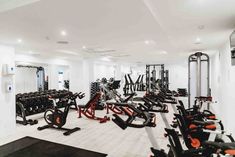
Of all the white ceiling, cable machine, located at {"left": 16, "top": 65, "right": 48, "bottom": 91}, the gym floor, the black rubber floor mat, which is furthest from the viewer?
cable machine, located at {"left": 16, "top": 65, "right": 48, "bottom": 91}

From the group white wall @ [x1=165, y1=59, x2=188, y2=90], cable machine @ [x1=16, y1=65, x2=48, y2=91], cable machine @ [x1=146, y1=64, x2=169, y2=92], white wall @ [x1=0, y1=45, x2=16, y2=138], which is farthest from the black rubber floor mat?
white wall @ [x1=165, y1=59, x2=188, y2=90]

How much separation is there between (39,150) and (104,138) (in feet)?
4.78

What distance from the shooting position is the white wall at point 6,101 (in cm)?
421

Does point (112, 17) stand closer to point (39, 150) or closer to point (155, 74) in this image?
point (39, 150)

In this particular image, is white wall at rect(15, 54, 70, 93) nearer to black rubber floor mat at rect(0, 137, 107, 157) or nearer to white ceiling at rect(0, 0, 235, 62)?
white ceiling at rect(0, 0, 235, 62)

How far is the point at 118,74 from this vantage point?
452 inches

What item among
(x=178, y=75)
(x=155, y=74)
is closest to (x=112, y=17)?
(x=155, y=74)

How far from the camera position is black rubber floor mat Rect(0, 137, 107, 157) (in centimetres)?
315

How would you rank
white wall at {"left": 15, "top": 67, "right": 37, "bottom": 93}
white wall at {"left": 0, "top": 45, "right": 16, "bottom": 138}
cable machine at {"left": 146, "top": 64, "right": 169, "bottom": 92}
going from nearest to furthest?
white wall at {"left": 0, "top": 45, "right": 16, "bottom": 138} < white wall at {"left": 15, "top": 67, "right": 37, "bottom": 93} < cable machine at {"left": 146, "top": 64, "right": 169, "bottom": 92}

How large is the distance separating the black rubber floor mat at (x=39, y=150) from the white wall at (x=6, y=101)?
793 millimetres

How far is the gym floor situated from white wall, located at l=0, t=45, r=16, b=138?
281 mm

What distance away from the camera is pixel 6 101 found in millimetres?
4328

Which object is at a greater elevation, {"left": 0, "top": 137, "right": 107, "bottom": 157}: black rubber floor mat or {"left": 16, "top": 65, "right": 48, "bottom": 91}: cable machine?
{"left": 16, "top": 65, "right": 48, "bottom": 91}: cable machine

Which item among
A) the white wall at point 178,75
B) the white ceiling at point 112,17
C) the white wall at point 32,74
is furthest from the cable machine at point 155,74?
the white ceiling at point 112,17
